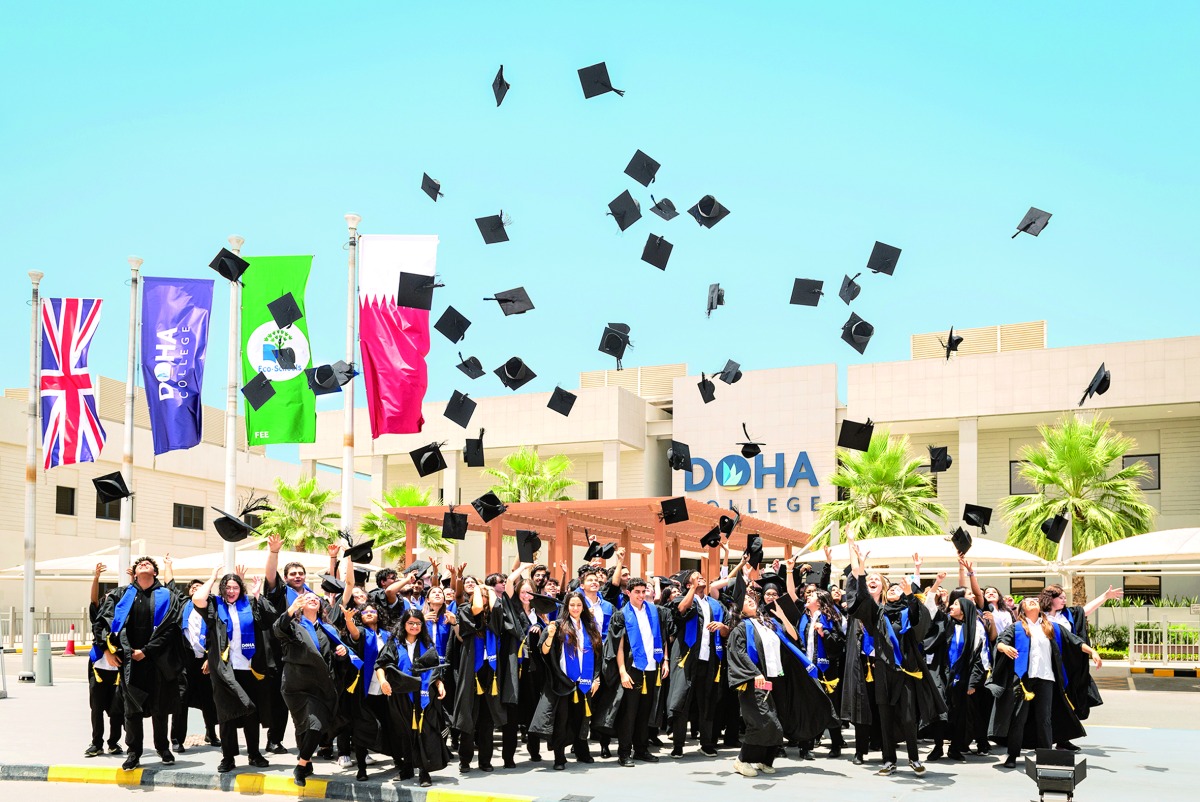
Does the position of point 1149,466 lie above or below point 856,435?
below

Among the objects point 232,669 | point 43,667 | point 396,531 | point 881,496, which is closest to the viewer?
point 232,669

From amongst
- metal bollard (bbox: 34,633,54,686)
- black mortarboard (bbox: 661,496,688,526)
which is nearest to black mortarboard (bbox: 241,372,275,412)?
metal bollard (bbox: 34,633,54,686)

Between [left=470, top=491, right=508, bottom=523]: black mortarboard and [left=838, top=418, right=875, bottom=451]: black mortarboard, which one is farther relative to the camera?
[left=838, top=418, right=875, bottom=451]: black mortarboard

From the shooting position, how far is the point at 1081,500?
26.2 metres

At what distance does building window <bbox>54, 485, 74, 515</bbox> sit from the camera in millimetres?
38125

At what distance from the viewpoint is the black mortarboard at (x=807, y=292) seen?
1536cm

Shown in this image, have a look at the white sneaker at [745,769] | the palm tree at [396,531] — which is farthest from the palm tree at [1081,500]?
the white sneaker at [745,769]

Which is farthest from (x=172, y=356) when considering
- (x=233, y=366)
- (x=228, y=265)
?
(x=228, y=265)

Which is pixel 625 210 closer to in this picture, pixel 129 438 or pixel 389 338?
pixel 389 338

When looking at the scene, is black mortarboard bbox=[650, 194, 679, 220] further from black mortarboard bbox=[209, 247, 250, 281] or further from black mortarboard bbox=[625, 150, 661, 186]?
black mortarboard bbox=[209, 247, 250, 281]

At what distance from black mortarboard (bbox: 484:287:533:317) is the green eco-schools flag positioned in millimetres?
6580

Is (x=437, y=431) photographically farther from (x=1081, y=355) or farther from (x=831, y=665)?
(x=831, y=665)

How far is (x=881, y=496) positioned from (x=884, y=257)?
14.4 metres

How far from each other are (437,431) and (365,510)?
29.1ft
